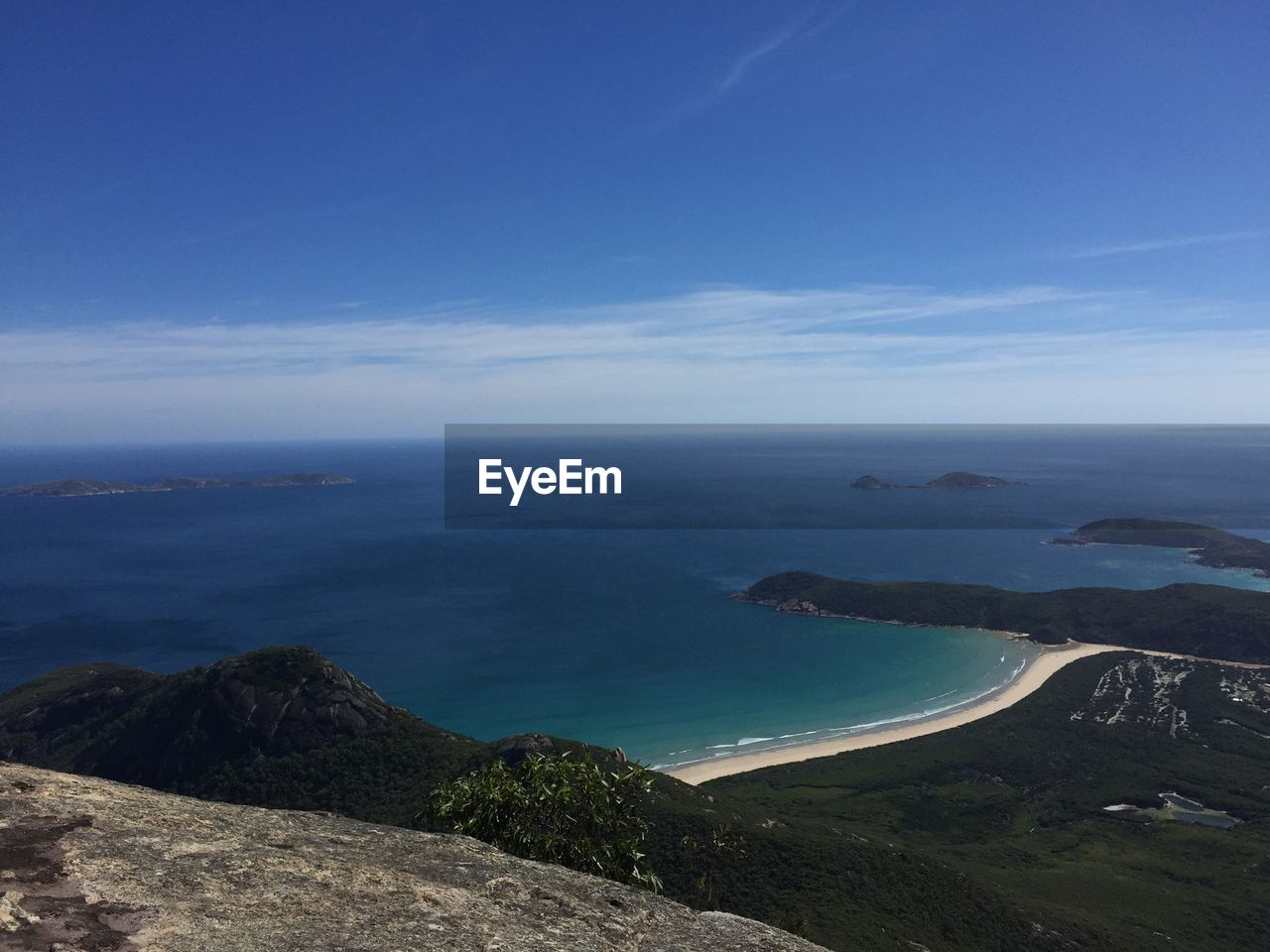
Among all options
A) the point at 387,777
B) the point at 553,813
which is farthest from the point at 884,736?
the point at 553,813

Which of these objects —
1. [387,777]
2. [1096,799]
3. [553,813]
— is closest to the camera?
[553,813]

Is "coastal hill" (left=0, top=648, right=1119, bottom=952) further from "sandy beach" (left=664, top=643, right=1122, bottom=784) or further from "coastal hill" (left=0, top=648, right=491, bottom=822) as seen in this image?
"sandy beach" (left=664, top=643, right=1122, bottom=784)

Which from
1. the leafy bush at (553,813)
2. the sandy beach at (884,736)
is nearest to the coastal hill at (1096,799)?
the sandy beach at (884,736)

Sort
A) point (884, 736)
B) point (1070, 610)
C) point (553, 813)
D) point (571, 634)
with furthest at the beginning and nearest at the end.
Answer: point (1070, 610)
point (571, 634)
point (884, 736)
point (553, 813)

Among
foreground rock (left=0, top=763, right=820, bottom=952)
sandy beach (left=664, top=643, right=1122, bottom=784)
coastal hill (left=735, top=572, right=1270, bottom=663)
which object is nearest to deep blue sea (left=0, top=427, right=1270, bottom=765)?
sandy beach (left=664, top=643, right=1122, bottom=784)

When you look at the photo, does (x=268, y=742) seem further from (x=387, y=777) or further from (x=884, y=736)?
(x=884, y=736)
